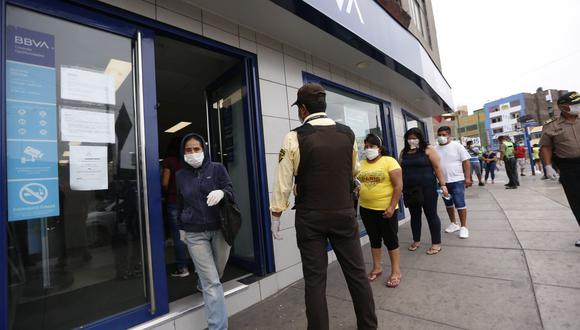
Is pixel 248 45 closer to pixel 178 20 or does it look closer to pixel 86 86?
pixel 178 20

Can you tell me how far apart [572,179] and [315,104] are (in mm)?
3408

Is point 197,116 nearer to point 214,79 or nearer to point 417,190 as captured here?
point 214,79

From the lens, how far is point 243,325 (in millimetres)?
2609

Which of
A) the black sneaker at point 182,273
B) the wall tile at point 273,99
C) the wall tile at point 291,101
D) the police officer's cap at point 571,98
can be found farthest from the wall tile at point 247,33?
the police officer's cap at point 571,98

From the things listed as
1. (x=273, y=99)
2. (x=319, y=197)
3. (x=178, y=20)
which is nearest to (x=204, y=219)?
(x=319, y=197)

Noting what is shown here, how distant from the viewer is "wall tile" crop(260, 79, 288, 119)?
3.56 metres

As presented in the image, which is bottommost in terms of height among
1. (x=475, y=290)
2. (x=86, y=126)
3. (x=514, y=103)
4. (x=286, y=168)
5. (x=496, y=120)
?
(x=475, y=290)

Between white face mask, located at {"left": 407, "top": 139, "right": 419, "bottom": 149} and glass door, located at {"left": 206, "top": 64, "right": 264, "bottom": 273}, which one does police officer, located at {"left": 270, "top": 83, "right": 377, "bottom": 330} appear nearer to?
glass door, located at {"left": 206, "top": 64, "right": 264, "bottom": 273}

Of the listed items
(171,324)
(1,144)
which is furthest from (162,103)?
(171,324)

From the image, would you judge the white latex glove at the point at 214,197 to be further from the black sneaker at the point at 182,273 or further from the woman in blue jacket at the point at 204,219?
the black sneaker at the point at 182,273

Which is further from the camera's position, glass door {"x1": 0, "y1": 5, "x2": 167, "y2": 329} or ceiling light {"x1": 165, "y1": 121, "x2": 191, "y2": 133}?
ceiling light {"x1": 165, "y1": 121, "x2": 191, "y2": 133}

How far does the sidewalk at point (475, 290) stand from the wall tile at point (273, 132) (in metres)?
1.73

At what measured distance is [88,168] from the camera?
2256 millimetres

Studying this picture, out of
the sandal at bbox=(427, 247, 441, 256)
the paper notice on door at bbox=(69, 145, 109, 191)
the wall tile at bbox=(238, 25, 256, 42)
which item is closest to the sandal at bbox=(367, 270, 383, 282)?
the sandal at bbox=(427, 247, 441, 256)
